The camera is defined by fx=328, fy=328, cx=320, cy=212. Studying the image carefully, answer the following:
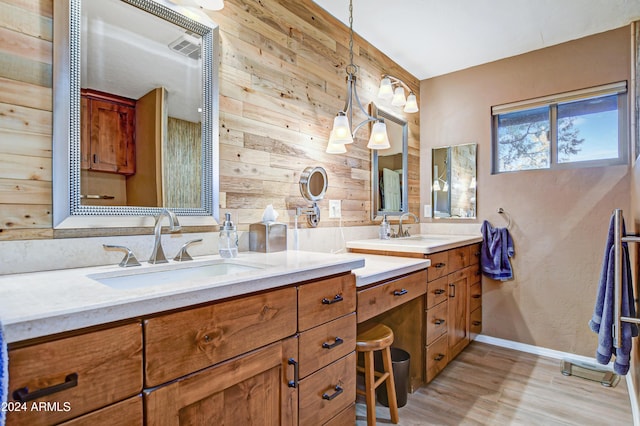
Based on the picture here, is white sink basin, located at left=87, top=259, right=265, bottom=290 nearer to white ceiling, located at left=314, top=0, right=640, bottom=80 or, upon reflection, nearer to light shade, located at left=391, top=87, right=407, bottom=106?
white ceiling, located at left=314, top=0, right=640, bottom=80

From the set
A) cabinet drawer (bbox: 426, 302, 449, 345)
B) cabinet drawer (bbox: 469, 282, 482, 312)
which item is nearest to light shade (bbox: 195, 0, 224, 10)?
cabinet drawer (bbox: 426, 302, 449, 345)

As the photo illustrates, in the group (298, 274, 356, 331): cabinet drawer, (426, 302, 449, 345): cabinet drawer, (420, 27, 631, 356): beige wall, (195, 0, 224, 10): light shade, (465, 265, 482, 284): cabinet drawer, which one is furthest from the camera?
(465, 265, 482, 284): cabinet drawer

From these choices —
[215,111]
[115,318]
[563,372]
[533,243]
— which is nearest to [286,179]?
[215,111]

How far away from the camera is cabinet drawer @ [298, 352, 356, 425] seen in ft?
3.79

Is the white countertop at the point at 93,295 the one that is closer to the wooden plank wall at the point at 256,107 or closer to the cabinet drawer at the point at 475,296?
the wooden plank wall at the point at 256,107

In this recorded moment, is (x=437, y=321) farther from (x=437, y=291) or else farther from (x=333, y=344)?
(x=333, y=344)

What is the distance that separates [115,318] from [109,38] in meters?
1.09

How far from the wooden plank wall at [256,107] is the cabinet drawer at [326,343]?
696 millimetres

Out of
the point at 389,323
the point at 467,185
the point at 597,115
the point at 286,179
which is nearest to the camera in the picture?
the point at 286,179

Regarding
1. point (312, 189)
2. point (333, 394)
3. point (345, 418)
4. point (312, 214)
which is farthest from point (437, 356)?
point (312, 189)

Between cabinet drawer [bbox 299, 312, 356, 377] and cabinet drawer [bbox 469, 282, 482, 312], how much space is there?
1.70 m

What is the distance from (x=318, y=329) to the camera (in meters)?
1.20

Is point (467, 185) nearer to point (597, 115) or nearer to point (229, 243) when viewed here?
point (597, 115)

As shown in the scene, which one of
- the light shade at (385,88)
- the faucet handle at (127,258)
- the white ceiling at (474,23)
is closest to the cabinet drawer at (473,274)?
the light shade at (385,88)
